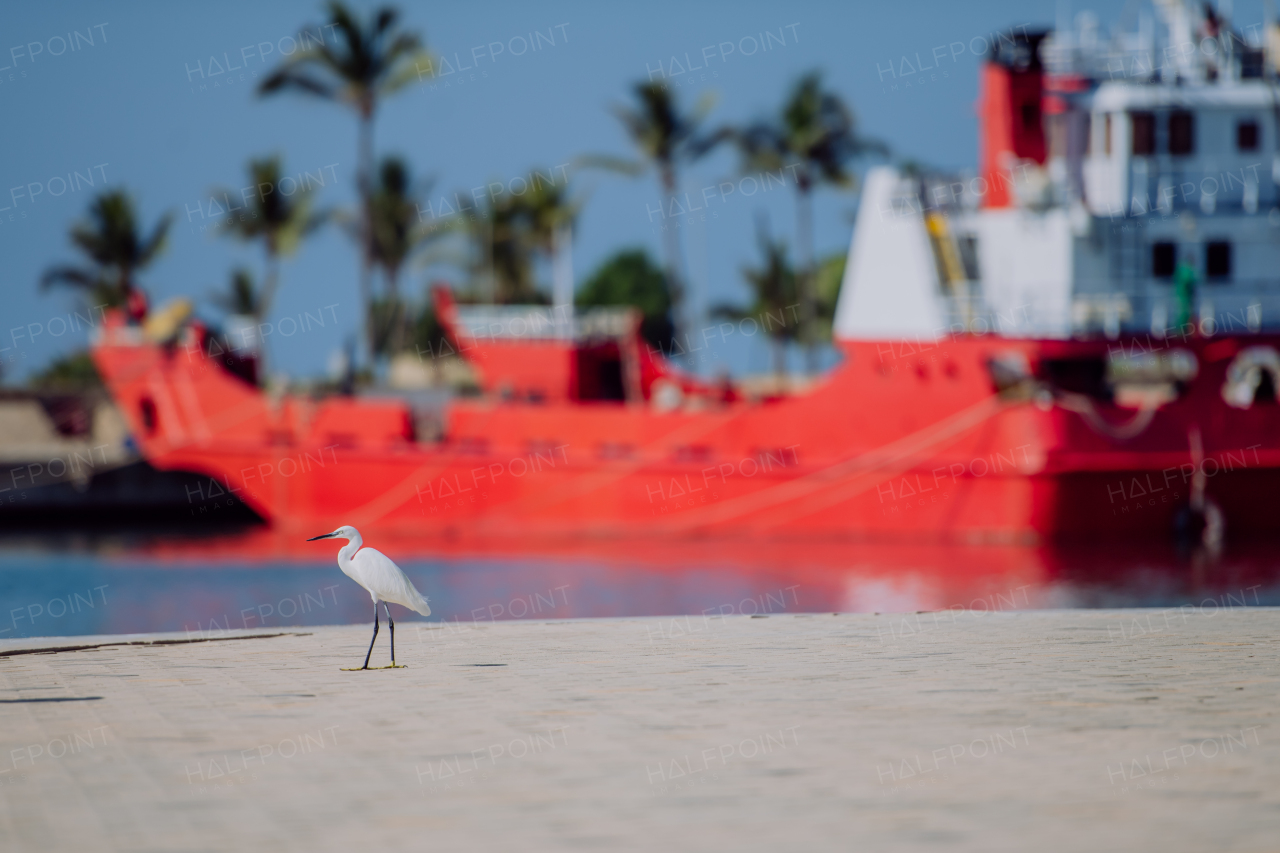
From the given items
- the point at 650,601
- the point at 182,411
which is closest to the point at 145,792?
the point at 650,601

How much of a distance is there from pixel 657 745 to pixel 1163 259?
56.4 feet

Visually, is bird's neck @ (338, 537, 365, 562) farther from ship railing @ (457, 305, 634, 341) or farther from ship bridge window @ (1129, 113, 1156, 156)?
ship railing @ (457, 305, 634, 341)

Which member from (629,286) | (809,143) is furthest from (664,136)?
(629,286)

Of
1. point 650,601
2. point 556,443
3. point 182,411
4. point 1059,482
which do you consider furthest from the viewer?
point 182,411

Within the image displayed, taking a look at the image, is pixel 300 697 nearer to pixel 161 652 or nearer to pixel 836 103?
pixel 161 652

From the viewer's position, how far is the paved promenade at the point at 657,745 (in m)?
4.43

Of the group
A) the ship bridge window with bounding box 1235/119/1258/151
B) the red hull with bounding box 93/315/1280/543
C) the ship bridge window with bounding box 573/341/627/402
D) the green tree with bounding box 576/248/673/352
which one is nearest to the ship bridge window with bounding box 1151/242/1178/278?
the red hull with bounding box 93/315/1280/543

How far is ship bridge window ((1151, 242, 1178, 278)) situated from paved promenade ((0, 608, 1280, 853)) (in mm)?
13141

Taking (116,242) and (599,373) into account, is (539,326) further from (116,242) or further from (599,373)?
(116,242)

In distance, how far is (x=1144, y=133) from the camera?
21203 mm

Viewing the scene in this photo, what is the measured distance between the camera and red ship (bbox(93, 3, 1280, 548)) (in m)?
20.2

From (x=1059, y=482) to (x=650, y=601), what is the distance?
21.8 ft

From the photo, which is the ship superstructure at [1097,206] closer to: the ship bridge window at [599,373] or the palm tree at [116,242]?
the ship bridge window at [599,373]

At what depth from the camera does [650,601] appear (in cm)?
1639
